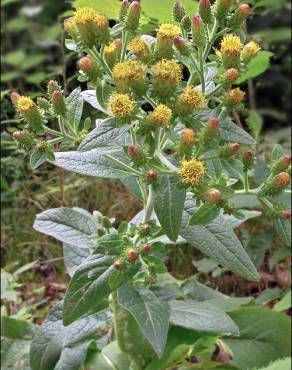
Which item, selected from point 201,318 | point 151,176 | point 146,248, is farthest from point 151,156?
point 201,318

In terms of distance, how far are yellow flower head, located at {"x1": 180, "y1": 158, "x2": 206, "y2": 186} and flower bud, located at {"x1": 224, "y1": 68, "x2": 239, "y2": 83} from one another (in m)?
0.15

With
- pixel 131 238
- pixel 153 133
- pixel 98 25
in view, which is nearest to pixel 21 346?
pixel 131 238

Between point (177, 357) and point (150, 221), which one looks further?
point (177, 357)

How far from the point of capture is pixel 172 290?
1391mm

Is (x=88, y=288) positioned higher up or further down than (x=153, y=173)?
further down

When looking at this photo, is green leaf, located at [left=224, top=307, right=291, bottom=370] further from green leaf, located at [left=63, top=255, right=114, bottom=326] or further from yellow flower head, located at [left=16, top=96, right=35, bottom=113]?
yellow flower head, located at [left=16, top=96, right=35, bottom=113]

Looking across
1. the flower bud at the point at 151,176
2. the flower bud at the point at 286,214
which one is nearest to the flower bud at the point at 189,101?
the flower bud at the point at 151,176

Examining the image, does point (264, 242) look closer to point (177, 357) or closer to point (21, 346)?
point (177, 357)

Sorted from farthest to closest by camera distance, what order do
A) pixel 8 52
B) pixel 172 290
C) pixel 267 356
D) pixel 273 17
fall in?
pixel 8 52, pixel 273 17, pixel 267 356, pixel 172 290

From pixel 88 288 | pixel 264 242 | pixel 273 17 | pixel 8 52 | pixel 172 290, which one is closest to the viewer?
pixel 88 288

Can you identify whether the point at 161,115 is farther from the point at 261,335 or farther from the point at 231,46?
the point at 261,335

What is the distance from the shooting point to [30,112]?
1122 millimetres

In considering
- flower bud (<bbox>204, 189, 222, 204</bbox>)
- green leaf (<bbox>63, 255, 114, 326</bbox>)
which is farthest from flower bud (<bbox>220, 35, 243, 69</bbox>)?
green leaf (<bbox>63, 255, 114, 326</bbox>)

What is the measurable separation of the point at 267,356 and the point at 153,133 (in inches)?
25.4
